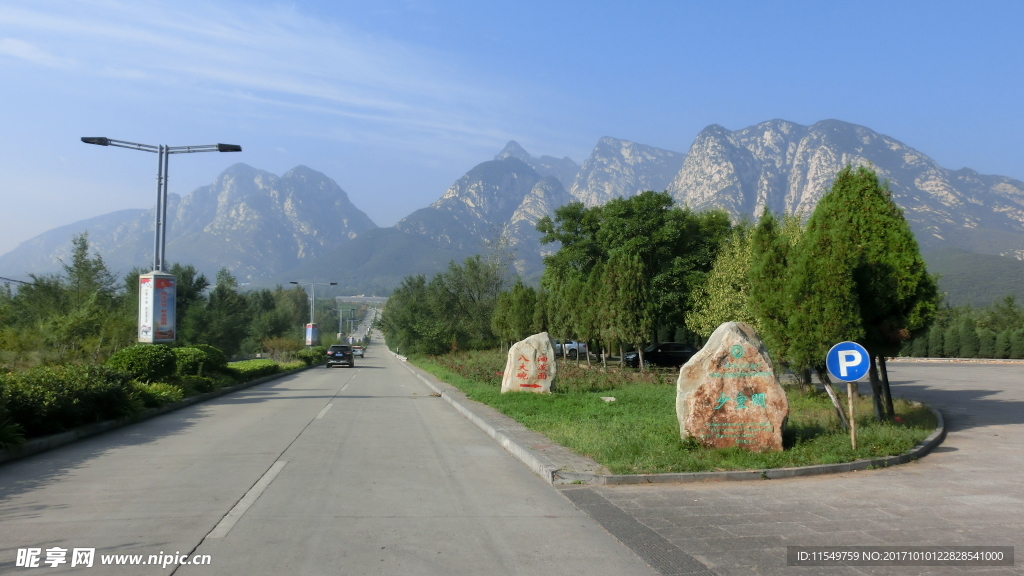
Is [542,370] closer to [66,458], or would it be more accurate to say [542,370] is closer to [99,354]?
[66,458]

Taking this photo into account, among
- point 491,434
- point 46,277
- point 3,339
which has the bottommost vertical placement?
point 491,434

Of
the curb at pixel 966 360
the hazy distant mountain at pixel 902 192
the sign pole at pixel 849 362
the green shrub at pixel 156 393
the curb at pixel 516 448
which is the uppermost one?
the hazy distant mountain at pixel 902 192

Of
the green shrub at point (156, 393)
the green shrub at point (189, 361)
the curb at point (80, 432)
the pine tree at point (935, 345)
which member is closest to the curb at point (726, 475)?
the curb at point (80, 432)

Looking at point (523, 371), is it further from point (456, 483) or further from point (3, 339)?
point (3, 339)

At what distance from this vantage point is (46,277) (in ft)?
144

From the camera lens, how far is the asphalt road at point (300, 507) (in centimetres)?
516

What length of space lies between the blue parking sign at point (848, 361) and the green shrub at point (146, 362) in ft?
52.1

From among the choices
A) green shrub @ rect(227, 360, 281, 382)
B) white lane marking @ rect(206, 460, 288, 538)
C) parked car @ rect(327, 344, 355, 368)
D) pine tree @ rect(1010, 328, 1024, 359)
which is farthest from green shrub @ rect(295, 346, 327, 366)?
pine tree @ rect(1010, 328, 1024, 359)

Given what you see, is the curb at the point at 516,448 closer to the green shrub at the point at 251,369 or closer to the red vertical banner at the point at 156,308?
the red vertical banner at the point at 156,308

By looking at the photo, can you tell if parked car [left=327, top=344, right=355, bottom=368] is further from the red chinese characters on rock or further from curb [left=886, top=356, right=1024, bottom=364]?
curb [left=886, top=356, right=1024, bottom=364]

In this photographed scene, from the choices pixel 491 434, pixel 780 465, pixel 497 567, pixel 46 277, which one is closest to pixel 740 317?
pixel 491 434

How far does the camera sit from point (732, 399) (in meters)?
9.68

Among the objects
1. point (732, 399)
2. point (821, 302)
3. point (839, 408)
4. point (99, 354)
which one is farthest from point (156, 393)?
point (839, 408)

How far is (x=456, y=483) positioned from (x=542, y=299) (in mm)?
32726
